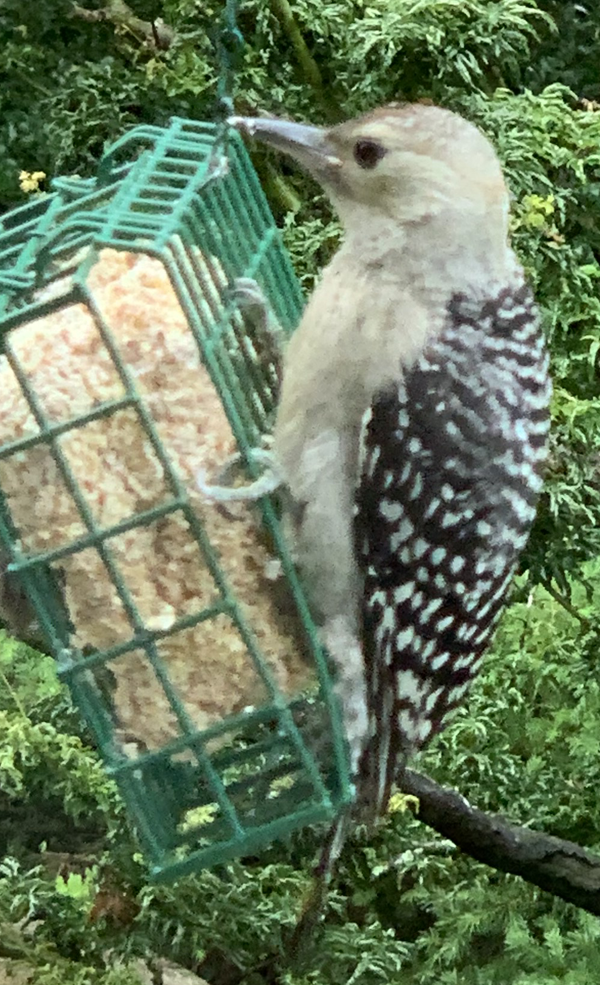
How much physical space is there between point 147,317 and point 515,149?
897 millimetres

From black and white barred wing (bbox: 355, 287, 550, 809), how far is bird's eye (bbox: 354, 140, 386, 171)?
0.64ft

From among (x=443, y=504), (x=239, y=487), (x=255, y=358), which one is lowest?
(x=443, y=504)

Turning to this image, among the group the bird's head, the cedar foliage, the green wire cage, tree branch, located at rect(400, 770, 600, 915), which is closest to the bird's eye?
the bird's head

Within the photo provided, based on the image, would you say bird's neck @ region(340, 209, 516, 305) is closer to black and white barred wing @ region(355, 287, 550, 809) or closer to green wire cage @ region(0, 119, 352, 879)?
black and white barred wing @ region(355, 287, 550, 809)

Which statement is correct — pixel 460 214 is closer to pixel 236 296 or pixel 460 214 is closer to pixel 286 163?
pixel 236 296

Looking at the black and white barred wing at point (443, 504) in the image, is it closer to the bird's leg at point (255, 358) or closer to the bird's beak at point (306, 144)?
the bird's leg at point (255, 358)

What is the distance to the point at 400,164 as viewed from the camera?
1.36m

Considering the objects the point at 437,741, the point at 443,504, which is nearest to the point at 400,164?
the point at 443,504

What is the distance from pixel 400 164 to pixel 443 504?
0.40 metres

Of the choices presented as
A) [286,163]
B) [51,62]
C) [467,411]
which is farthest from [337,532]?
[51,62]

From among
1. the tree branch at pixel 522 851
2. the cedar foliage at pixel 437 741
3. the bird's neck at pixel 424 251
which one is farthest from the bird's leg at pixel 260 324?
the tree branch at pixel 522 851

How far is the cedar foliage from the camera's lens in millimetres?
1866

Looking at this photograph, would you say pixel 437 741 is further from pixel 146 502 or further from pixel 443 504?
pixel 146 502

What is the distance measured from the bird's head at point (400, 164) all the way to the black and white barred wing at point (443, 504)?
0.12 meters
